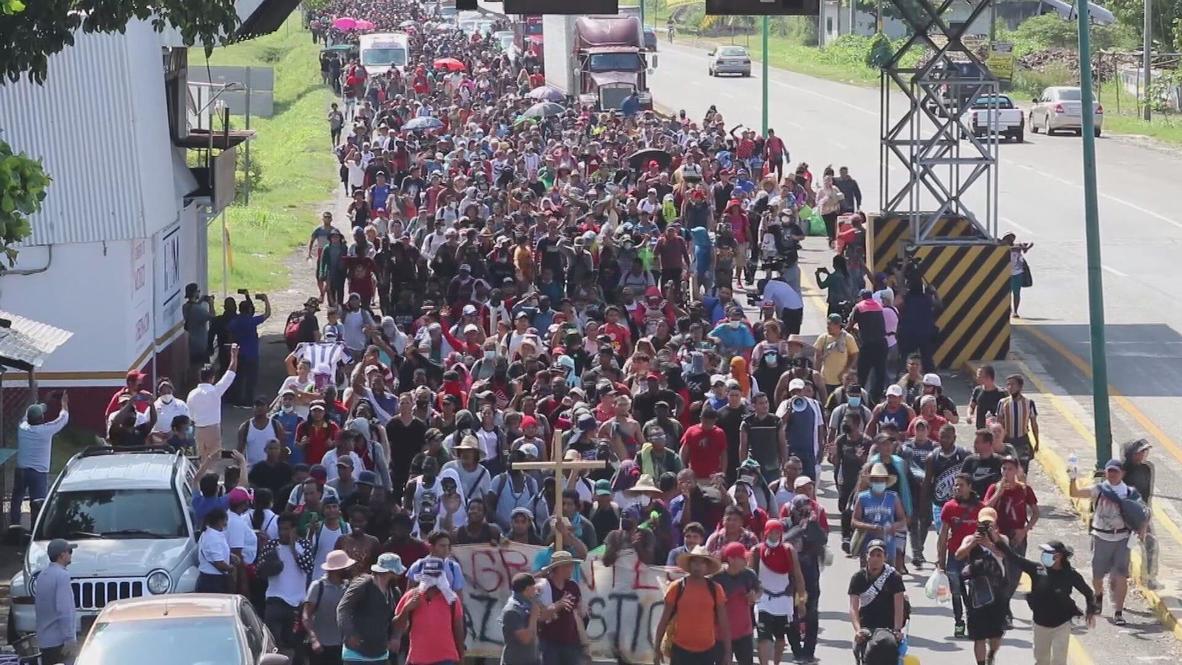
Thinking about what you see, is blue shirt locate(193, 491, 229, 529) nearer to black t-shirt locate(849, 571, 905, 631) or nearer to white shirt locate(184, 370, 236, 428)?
white shirt locate(184, 370, 236, 428)

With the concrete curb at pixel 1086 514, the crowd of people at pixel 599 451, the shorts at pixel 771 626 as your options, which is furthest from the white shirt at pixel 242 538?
the concrete curb at pixel 1086 514

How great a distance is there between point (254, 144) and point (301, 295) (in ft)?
125

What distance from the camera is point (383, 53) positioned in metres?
74.3

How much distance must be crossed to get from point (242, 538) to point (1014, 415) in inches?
289

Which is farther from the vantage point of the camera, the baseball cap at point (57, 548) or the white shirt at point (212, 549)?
the white shirt at point (212, 549)

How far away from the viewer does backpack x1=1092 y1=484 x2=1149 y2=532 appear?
15.8 m

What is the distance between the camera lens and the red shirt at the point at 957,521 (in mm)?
15297

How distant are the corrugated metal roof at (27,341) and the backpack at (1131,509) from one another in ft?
30.9

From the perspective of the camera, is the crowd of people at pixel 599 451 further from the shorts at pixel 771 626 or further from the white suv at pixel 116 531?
the white suv at pixel 116 531

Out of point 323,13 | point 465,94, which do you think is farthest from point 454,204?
point 323,13

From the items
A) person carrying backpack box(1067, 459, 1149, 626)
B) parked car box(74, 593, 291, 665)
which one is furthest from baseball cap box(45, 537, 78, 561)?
person carrying backpack box(1067, 459, 1149, 626)

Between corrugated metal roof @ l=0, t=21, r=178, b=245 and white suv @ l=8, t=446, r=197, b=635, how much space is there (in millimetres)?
6259

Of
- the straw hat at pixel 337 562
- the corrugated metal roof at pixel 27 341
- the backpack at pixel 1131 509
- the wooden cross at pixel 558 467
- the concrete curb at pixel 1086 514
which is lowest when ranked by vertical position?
the concrete curb at pixel 1086 514

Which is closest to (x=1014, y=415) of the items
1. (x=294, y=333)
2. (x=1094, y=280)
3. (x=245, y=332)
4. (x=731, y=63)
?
(x=1094, y=280)
